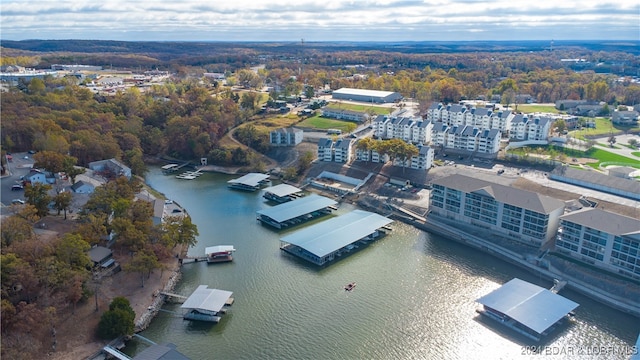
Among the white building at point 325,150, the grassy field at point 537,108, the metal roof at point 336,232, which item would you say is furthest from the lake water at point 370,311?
the grassy field at point 537,108

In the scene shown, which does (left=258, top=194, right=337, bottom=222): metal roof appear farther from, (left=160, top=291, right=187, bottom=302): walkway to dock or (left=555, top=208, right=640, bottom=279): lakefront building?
→ (left=555, top=208, right=640, bottom=279): lakefront building

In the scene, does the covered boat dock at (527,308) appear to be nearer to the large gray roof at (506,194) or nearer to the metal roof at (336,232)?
the large gray roof at (506,194)

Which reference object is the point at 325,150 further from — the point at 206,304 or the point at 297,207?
the point at 206,304

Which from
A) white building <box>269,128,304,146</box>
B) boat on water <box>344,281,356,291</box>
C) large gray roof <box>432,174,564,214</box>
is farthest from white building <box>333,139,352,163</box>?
boat on water <box>344,281,356,291</box>

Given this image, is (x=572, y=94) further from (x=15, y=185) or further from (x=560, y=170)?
(x=15, y=185)

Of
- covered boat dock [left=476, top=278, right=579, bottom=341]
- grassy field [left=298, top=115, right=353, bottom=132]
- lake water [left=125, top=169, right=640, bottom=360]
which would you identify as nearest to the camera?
lake water [left=125, top=169, right=640, bottom=360]

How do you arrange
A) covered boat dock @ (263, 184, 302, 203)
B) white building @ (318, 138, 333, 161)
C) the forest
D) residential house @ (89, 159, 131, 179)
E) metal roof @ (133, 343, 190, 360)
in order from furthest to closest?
white building @ (318, 138, 333, 161) < covered boat dock @ (263, 184, 302, 203) < residential house @ (89, 159, 131, 179) < the forest < metal roof @ (133, 343, 190, 360)

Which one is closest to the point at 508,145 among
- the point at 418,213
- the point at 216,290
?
the point at 418,213
